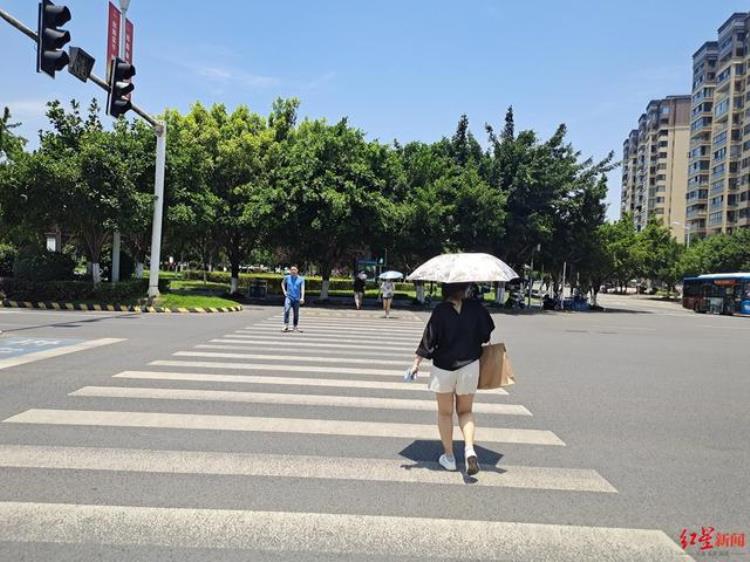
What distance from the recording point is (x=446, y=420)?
5.41 m

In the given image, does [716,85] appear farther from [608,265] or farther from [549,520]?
[549,520]

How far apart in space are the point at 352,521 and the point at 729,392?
25.5 ft

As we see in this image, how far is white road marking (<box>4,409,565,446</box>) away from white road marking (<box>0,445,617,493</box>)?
2.71 ft

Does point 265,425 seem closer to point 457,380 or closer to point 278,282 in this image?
→ point 457,380

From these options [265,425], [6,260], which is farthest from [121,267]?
[265,425]

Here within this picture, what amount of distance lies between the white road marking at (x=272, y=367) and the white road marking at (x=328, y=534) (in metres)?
5.69

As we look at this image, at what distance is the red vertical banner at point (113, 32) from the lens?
49.9 ft

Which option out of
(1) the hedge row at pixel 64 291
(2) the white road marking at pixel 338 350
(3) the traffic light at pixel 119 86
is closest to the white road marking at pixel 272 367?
(2) the white road marking at pixel 338 350

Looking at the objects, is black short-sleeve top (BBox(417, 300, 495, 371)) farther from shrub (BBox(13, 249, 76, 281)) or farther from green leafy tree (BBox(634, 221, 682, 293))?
green leafy tree (BBox(634, 221, 682, 293))

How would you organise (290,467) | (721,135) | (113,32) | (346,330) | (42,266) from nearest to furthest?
(290,467), (113,32), (346,330), (42,266), (721,135)

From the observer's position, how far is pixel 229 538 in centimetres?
390

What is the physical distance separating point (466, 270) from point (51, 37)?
8627 millimetres

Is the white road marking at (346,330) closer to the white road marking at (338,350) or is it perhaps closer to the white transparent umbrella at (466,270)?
the white road marking at (338,350)

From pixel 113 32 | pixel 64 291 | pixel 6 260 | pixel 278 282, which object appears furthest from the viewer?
pixel 278 282
